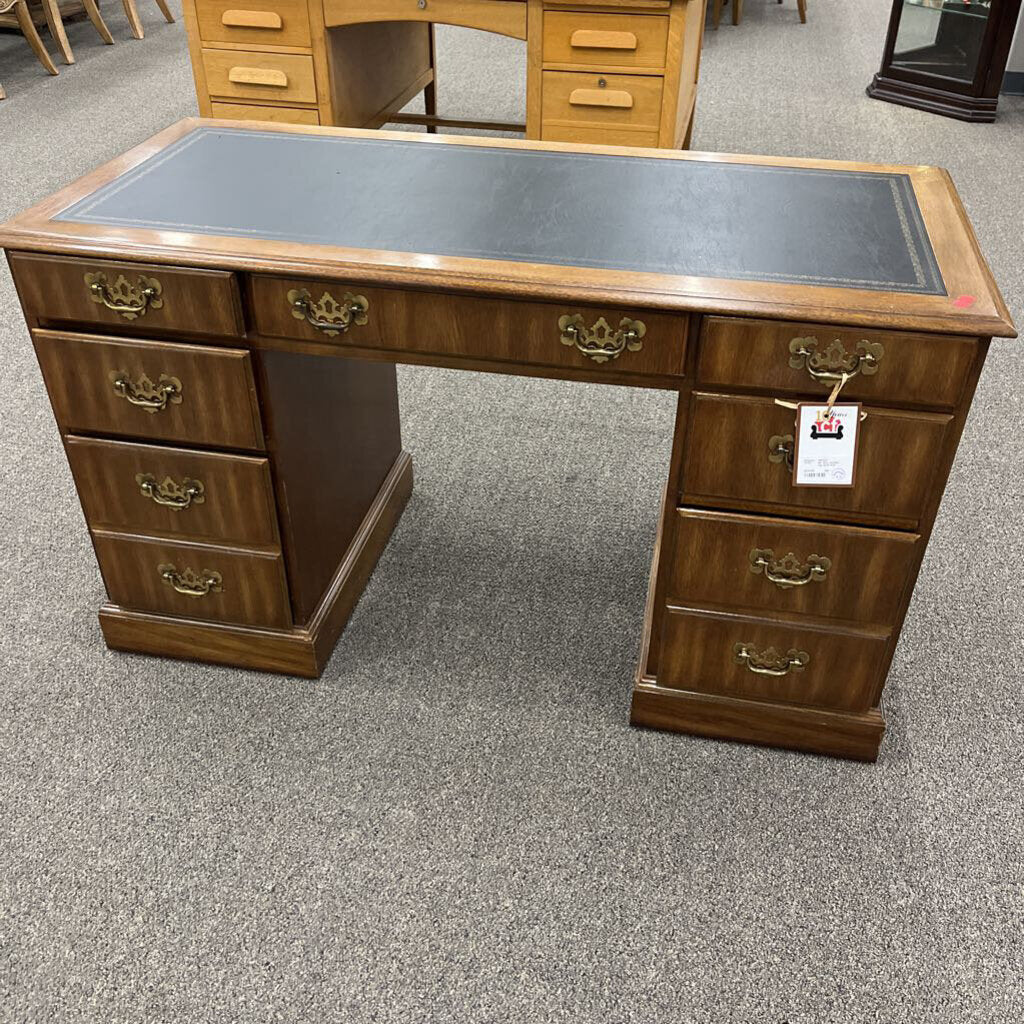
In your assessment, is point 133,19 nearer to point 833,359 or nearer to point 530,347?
point 530,347

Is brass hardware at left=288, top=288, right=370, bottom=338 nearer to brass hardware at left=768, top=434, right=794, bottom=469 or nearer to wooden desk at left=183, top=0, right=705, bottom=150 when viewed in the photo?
brass hardware at left=768, top=434, right=794, bottom=469

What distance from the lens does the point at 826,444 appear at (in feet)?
4.21

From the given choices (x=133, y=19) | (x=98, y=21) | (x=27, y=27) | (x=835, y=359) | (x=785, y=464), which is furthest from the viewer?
(x=133, y=19)

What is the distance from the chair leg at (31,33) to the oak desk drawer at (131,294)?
14.5 ft

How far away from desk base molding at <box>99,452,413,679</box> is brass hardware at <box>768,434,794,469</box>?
0.84 m

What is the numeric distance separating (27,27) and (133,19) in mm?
888

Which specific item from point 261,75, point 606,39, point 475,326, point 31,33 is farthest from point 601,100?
point 31,33

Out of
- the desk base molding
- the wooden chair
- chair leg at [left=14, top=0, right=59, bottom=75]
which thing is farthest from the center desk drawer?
chair leg at [left=14, top=0, right=59, bottom=75]

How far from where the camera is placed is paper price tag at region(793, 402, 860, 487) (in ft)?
4.15

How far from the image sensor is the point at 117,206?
1.46m

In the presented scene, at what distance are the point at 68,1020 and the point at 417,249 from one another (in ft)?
3.59

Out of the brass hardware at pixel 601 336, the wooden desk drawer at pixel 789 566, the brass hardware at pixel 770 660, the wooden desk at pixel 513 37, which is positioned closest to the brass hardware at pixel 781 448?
the wooden desk drawer at pixel 789 566

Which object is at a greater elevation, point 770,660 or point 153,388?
point 153,388

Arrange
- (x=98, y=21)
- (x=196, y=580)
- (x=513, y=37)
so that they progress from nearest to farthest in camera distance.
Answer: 1. (x=196, y=580)
2. (x=513, y=37)
3. (x=98, y=21)
